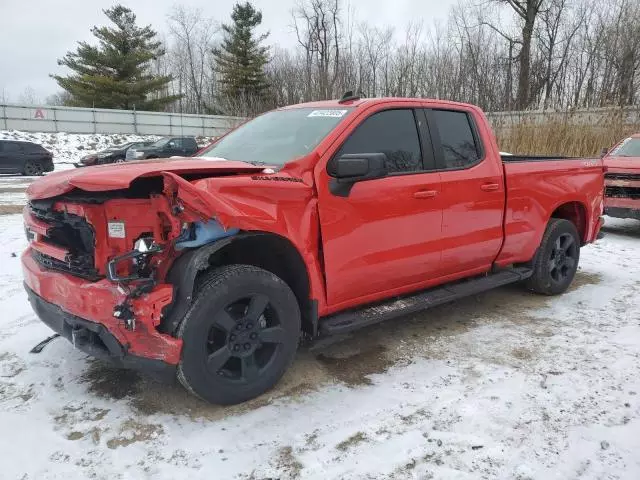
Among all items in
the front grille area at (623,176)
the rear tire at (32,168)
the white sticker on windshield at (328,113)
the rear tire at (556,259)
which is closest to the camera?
the white sticker on windshield at (328,113)

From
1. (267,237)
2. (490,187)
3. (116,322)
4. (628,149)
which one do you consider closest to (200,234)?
(267,237)

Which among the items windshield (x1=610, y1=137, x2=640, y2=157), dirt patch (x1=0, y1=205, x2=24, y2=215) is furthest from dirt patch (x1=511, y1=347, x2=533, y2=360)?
dirt patch (x1=0, y1=205, x2=24, y2=215)

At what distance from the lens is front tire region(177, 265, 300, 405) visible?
283 centimetres

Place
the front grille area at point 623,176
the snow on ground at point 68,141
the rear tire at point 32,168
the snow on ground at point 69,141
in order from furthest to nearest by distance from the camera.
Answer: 1. the snow on ground at point 68,141
2. the snow on ground at point 69,141
3. the rear tire at point 32,168
4. the front grille area at point 623,176

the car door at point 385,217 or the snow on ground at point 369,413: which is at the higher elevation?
the car door at point 385,217

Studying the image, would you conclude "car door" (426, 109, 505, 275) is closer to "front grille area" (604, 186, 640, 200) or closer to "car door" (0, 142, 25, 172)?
"front grille area" (604, 186, 640, 200)

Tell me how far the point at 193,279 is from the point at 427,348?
2038mm

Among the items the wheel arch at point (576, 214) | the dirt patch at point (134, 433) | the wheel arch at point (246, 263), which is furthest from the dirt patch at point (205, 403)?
the wheel arch at point (576, 214)

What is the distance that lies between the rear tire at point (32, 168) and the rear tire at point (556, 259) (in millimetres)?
20413

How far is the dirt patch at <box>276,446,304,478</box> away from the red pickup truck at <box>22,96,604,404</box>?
0.52 metres

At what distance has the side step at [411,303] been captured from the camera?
349 cm

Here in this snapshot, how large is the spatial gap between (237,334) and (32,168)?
819 inches

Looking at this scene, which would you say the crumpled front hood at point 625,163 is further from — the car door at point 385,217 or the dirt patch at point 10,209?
the dirt patch at point 10,209

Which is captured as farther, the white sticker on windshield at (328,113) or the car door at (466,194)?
the car door at (466,194)
